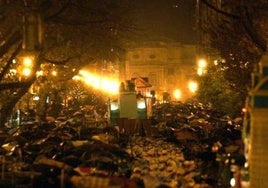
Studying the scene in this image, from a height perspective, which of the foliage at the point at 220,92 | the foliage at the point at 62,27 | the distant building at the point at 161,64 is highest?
the distant building at the point at 161,64

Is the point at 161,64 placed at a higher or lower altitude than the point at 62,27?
higher

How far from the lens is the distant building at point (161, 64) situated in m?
82.4

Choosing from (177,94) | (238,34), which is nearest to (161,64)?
(177,94)

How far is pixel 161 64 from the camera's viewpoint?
8388cm

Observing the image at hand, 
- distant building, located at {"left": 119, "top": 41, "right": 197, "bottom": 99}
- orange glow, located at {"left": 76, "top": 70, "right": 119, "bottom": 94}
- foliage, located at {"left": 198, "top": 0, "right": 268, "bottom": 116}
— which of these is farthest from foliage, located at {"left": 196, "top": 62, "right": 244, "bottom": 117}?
distant building, located at {"left": 119, "top": 41, "right": 197, "bottom": 99}

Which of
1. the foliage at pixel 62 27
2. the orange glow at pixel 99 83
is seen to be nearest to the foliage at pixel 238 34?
the foliage at pixel 62 27

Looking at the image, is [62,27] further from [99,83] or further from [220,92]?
[99,83]

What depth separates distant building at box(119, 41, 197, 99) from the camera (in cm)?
8244

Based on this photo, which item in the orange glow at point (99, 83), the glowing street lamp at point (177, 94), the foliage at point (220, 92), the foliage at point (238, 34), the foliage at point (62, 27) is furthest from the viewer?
the glowing street lamp at point (177, 94)

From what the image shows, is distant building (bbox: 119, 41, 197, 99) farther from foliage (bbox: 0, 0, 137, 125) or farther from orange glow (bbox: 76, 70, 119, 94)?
foliage (bbox: 0, 0, 137, 125)

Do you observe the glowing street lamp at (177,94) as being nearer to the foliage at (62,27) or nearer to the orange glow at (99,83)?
the orange glow at (99,83)

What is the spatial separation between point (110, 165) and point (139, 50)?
232ft

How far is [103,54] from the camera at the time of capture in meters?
25.1

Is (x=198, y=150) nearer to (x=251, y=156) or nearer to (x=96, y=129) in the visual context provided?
(x=96, y=129)
